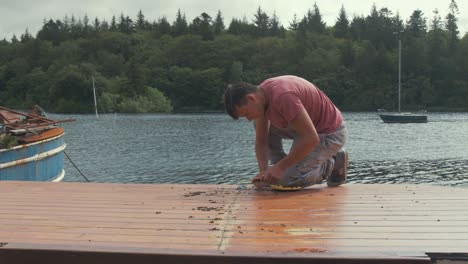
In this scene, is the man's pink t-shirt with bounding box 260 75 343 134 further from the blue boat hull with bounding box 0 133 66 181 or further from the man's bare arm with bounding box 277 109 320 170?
the blue boat hull with bounding box 0 133 66 181

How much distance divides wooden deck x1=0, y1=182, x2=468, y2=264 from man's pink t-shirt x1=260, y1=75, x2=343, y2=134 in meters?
0.70

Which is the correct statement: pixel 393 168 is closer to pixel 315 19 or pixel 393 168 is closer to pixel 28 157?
pixel 28 157

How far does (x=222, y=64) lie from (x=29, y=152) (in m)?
127

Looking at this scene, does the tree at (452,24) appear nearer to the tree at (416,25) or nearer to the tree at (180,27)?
the tree at (416,25)

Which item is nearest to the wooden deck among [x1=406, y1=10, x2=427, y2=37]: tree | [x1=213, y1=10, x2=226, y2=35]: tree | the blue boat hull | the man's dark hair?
the man's dark hair

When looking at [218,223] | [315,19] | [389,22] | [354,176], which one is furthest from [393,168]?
[315,19]

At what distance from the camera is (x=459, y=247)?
3.11 m

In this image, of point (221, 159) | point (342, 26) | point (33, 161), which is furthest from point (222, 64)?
point (33, 161)

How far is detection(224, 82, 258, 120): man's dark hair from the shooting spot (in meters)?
4.52

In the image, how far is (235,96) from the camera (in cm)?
451

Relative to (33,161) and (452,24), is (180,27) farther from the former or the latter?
(33,161)

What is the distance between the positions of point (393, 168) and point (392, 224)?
23.5m

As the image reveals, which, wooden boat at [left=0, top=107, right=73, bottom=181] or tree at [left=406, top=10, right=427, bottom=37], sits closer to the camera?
wooden boat at [left=0, top=107, right=73, bottom=181]

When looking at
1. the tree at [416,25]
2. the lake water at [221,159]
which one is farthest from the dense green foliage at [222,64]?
the lake water at [221,159]
